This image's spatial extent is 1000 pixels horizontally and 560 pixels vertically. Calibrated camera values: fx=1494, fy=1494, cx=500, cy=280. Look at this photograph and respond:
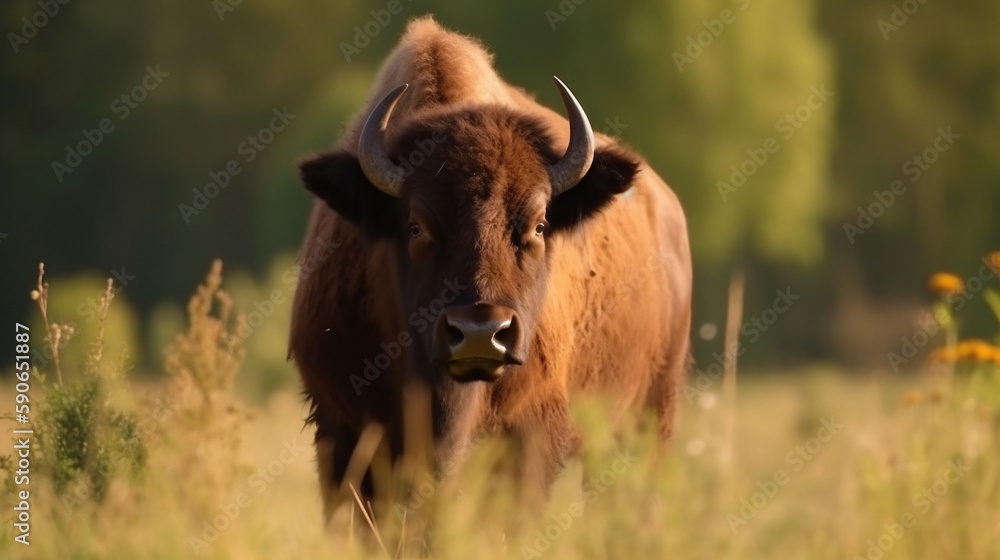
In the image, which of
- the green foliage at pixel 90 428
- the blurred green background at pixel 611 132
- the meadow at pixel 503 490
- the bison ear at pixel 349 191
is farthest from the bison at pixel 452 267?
the blurred green background at pixel 611 132

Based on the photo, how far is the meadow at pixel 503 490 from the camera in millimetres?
5086

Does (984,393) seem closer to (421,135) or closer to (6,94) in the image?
(421,135)

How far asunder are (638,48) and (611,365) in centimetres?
1872

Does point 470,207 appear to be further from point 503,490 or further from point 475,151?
point 503,490

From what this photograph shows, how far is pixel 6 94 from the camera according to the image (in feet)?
123

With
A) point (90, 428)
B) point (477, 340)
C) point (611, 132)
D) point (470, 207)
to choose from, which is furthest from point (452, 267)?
point (611, 132)

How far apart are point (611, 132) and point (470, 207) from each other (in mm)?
18321

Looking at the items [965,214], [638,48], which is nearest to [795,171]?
[638,48]

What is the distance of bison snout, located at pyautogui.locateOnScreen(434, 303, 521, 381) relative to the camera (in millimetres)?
6242

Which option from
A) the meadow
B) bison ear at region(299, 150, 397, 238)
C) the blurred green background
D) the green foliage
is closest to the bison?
bison ear at region(299, 150, 397, 238)

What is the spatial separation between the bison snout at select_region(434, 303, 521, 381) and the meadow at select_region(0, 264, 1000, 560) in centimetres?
42

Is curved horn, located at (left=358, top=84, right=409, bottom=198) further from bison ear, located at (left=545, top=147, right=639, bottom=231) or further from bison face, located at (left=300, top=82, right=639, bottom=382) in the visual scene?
bison ear, located at (left=545, top=147, right=639, bottom=231)

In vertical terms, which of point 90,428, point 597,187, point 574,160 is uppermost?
point 574,160

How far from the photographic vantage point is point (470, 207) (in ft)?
22.0
